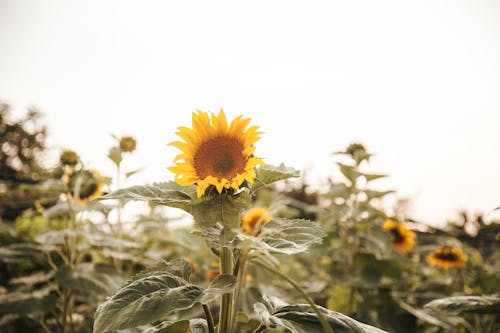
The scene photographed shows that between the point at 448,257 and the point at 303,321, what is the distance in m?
2.18

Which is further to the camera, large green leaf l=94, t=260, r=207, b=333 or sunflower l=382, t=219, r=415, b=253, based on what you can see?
sunflower l=382, t=219, r=415, b=253

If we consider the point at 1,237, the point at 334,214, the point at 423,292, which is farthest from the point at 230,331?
the point at 1,237

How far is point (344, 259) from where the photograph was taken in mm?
1887

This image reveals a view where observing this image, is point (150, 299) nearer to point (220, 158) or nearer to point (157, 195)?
point (157, 195)

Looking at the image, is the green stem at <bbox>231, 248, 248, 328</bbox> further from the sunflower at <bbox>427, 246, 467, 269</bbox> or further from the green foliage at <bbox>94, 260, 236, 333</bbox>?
the sunflower at <bbox>427, 246, 467, 269</bbox>

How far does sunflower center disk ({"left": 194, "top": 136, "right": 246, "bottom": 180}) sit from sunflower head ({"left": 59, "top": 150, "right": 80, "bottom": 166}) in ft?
3.58

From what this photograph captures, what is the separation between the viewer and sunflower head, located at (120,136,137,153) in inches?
60.4

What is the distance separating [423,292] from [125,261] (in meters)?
1.90

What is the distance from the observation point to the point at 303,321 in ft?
2.09

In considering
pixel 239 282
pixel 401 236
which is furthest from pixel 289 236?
pixel 401 236

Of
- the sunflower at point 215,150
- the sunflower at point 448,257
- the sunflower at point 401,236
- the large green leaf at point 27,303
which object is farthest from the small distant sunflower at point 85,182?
the sunflower at point 448,257

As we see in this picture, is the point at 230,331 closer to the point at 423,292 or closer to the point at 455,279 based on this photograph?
the point at 423,292

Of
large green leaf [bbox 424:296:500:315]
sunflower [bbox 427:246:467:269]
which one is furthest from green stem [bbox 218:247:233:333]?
sunflower [bbox 427:246:467:269]

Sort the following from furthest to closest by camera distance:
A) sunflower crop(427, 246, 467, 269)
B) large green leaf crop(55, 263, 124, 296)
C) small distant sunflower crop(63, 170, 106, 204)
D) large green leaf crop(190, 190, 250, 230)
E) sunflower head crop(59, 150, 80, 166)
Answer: sunflower crop(427, 246, 467, 269) < sunflower head crop(59, 150, 80, 166) < small distant sunflower crop(63, 170, 106, 204) < large green leaf crop(55, 263, 124, 296) < large green leaf crop(190, 190, 250, 230)
